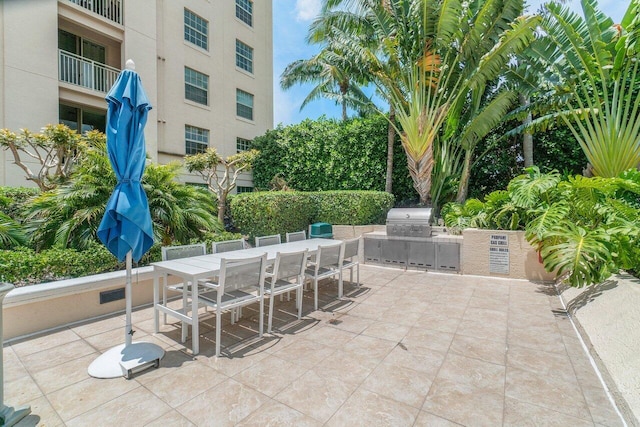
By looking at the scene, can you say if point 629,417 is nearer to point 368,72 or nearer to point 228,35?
point 368,72

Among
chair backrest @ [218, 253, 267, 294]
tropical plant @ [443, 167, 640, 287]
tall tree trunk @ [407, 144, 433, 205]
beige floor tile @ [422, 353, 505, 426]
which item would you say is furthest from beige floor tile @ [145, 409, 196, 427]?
tall tree trunk @ [407, 144, 433, 205]

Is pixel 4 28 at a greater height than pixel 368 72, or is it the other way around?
pixel 4 28

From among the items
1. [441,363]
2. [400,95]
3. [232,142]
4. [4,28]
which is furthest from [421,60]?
[4,28]

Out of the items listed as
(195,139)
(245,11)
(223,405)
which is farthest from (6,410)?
(245,11)

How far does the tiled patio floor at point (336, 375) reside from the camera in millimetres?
2543

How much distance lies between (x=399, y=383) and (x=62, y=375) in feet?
10.8

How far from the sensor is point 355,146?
39.7ft

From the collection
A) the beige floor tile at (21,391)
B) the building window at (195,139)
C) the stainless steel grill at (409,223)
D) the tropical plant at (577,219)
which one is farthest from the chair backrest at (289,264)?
the building window at (195,139)

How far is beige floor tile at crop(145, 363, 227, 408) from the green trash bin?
645cm

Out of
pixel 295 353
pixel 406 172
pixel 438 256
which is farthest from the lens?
pixel 406 172

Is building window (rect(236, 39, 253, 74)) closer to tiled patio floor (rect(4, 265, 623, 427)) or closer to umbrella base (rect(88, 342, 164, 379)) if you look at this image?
tiled patio floor (rect(4, 265, 623, 427))

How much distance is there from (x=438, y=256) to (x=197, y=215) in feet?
19.0

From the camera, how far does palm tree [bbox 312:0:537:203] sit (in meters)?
7.98

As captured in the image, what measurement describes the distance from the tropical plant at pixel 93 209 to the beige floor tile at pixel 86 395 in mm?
3211
